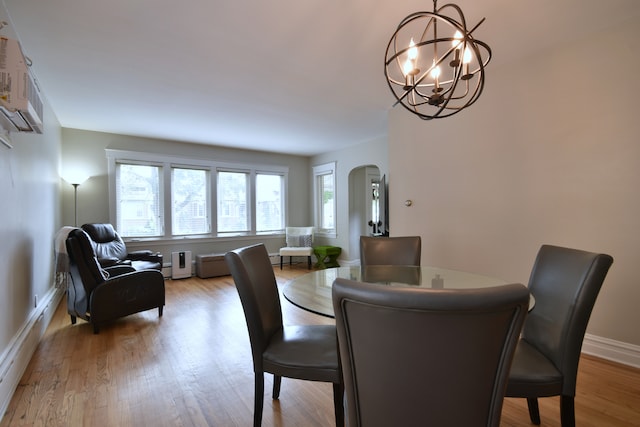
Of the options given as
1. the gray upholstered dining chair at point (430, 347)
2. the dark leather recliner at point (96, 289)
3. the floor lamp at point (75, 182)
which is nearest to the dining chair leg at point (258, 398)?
the gray upholstered dining chair at point (430, 347)

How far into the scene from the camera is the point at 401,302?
74 cm

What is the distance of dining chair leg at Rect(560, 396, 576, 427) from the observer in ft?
4.22

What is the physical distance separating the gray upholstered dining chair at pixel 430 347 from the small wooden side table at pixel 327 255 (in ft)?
17.1

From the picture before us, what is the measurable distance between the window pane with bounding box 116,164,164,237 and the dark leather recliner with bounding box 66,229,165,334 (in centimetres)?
222

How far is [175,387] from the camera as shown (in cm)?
203

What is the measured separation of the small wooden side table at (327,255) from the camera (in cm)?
608

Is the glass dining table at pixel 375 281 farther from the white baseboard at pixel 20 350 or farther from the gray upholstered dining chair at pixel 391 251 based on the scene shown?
the white baseboard at pixel 20 350

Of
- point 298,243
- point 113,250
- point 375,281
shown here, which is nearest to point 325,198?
point 298,243

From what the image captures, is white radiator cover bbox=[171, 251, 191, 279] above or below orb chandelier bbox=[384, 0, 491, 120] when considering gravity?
below

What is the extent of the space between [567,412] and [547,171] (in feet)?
6.44

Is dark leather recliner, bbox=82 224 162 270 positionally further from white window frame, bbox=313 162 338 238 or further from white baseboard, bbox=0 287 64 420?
white window frame, bbox=313 162 338 238

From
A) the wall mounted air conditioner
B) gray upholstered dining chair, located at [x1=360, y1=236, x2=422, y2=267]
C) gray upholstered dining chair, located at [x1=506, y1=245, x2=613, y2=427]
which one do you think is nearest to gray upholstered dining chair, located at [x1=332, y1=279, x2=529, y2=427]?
gray upholstered dining chair, located at [x1=506, y1=245, x2=613, y2=427]

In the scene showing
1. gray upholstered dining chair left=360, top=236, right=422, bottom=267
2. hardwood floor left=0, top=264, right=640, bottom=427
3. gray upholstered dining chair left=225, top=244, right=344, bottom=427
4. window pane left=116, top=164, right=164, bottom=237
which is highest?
window pane left=116, top=164, right=164, bottom=237

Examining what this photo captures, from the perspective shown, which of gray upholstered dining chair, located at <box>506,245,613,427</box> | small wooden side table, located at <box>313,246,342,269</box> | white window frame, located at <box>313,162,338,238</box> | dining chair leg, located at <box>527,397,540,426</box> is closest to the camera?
gray upholstered dining chair, located at <box>506,245,613,427</box>
